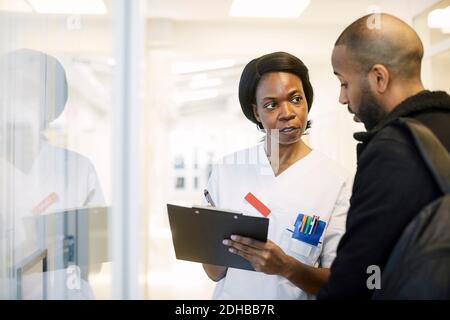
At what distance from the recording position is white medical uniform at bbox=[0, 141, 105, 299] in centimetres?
107

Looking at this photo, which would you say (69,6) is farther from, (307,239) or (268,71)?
(307,239)

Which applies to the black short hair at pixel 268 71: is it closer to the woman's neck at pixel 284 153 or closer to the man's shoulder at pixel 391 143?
the woman's neck at pixel 284 153

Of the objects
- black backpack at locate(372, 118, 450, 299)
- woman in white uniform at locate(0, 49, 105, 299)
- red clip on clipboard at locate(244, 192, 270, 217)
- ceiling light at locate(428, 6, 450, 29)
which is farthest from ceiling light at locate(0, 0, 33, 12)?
ceiling light at locate(428, 6, 450, 29)

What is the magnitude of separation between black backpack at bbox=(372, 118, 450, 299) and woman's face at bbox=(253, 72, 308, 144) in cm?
39

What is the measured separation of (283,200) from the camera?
118 centimetres

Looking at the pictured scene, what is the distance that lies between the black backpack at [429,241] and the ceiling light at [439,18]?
0.59 m

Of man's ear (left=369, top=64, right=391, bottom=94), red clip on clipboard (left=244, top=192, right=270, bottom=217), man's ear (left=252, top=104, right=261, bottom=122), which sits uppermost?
man's ear (left=369, top=64, right=391, bottom=94)

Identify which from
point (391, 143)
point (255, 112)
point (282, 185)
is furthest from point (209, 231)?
point (391, 143)

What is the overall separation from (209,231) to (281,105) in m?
0.42

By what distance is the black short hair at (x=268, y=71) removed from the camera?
46.7 inches

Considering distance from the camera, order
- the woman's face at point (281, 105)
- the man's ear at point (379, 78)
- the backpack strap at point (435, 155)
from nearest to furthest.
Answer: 1. the backpack strap at point (435, 155)
2. the man's ear at point (379, 78)
3. the woman's face at point (281, 105)

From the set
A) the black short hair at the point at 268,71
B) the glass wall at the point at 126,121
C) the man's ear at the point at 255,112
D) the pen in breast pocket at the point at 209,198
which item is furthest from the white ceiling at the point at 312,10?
the pen in breast pocket at the point at 209,198

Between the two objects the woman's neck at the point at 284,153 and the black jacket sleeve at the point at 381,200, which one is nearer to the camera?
the black jacket sleeve at the point at 381,200

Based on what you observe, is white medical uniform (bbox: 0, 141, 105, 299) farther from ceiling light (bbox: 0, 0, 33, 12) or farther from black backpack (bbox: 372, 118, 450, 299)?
black backpack (bbox: 372, 118, 450, 299)
